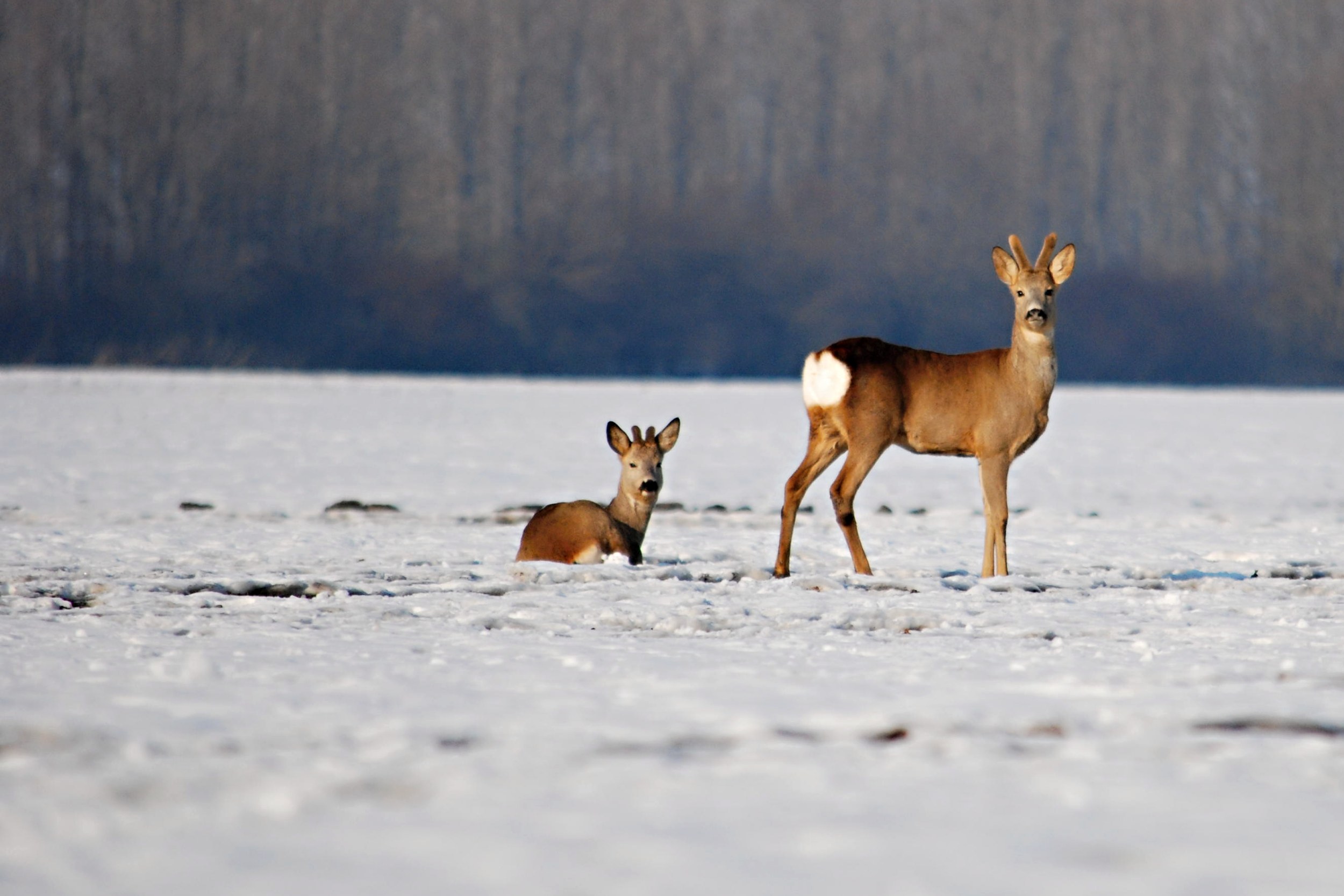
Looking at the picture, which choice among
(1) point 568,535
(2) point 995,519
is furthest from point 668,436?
(2) point 995,519

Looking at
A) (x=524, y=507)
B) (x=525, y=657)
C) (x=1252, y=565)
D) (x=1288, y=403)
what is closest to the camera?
(x=525, y=657)

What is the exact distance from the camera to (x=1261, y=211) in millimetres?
52719

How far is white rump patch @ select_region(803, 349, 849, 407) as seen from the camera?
8.51 m

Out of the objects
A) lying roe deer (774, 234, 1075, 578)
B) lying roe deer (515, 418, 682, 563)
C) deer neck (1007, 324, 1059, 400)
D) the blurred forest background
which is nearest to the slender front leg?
lying roe deer (774, 234, 1075, 578)

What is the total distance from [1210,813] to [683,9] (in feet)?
166

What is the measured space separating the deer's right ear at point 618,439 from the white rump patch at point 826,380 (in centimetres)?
108

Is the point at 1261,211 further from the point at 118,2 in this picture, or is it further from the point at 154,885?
the point at 154,885

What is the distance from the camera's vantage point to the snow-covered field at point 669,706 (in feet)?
12.2

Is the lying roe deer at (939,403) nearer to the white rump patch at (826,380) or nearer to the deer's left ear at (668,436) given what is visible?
the white rump patch at (826,380)

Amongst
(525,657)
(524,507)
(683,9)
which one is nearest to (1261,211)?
(683,9)

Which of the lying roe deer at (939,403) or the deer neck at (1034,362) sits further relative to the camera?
the deer neck at (1034,362)

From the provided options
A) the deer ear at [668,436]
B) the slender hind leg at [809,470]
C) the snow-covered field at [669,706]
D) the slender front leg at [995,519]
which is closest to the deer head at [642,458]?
the deer ear at [668,436]

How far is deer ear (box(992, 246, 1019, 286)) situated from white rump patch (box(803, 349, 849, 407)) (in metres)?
0.94

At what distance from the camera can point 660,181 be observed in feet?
163
